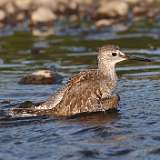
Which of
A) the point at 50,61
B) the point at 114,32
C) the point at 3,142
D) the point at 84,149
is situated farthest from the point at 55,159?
the point at 114,32

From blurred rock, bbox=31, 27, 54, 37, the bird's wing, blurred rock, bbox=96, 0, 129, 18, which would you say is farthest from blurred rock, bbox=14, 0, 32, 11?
the bird's wing

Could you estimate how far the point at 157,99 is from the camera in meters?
12.4

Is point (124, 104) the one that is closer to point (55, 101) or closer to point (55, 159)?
point (55, 101)

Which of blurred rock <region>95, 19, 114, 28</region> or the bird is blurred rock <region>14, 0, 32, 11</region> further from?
the bird

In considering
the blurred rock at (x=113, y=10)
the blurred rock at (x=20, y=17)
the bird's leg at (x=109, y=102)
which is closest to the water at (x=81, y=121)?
the bird's leg at (x=109, y=102)

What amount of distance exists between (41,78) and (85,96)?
3.07 m

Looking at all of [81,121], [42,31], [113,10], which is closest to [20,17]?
[42,31]

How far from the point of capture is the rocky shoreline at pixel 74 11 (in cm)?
2514

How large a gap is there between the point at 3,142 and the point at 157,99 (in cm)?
313

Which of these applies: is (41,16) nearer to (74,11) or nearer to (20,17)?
(20,17)

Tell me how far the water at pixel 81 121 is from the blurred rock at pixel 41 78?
203 millimetres

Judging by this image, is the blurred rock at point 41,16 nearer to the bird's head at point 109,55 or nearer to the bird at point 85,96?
the bird's head at point 109,55

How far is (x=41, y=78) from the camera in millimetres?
14734

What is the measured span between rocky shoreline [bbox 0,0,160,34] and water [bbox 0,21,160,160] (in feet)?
19.3
